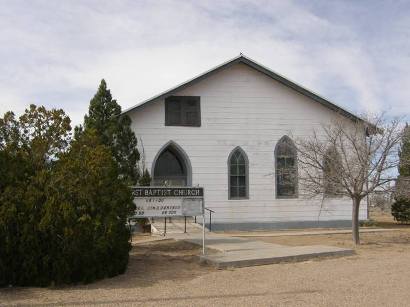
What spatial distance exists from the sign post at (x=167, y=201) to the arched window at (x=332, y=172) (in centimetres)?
516

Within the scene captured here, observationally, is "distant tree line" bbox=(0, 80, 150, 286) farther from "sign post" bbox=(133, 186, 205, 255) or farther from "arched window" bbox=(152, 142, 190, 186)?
"arched window" bbox=(152, 142, 190, 186)

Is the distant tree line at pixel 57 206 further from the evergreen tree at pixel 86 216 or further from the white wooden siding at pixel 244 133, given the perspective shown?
the white wooden siding at pixel 244 133

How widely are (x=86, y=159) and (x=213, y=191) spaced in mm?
14223

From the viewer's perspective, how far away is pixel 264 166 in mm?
25172

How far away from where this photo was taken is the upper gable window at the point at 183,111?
24.5m

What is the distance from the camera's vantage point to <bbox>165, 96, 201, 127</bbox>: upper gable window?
80.4 feet

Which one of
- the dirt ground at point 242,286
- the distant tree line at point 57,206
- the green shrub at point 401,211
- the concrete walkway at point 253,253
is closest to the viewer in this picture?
the dirt ground at point 242,286

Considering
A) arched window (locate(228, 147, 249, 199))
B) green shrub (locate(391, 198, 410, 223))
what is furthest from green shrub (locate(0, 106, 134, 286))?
green shrub (locate(391, 198, 410, 223))

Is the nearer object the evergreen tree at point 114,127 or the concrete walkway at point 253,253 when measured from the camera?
the concrete walkway at point 253,253

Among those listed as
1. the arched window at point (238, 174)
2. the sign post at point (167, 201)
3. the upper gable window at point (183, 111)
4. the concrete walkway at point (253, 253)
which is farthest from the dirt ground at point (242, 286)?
the upper gable window at point (183, 111)

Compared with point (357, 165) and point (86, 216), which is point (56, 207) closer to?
point (86, 216)

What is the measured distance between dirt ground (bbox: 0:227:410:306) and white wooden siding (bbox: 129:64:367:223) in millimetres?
11114

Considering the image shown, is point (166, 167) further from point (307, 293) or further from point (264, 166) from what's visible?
point (307, 293)

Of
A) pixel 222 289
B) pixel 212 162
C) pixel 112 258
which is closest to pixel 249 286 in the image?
pixel 222 289
